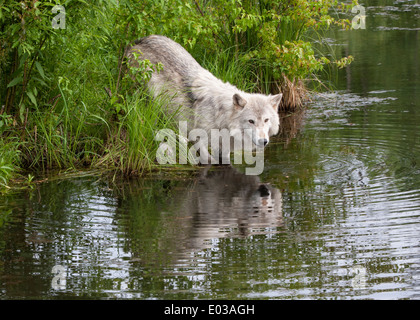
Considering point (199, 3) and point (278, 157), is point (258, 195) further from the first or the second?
point (199, 3)

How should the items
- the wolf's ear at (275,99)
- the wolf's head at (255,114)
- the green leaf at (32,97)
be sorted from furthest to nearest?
1. the wolf's ear at (275,99)
2. the wolf's head at (255,114)
3. the green leaf at (32,97)

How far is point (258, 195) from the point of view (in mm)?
7883

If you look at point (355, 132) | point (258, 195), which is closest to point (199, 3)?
point (355, 132)

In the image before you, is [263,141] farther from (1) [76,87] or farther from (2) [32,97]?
(1) [76,87]

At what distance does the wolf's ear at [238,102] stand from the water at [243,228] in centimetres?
89

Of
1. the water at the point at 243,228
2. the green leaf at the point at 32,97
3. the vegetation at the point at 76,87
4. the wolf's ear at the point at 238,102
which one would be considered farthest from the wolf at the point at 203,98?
the green leaf at the point at 32,97

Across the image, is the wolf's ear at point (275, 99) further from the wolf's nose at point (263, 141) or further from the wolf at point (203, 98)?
the wolf's nose at point (263, 141)

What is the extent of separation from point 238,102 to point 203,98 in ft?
2.39

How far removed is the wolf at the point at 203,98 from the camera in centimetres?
884

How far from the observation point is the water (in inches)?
206

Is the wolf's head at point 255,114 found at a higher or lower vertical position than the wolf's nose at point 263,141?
higher

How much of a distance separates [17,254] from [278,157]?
14.6 feet

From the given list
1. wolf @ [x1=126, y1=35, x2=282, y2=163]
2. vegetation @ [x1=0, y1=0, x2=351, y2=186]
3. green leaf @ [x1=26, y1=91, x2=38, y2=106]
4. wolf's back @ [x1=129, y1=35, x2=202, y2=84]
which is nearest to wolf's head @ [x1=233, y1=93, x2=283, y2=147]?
wolf @ [x1=126, y1=35, x2=282, y2=163]

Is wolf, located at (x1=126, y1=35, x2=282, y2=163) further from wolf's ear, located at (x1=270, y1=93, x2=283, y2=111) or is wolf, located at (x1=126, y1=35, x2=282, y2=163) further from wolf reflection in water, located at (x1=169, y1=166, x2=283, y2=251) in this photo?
wolf reflection in water, located at (x1=169, y1=166, x2=283, y2=251)
